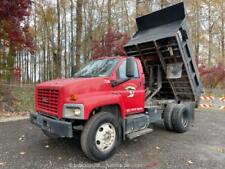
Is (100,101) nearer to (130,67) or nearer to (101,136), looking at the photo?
(101,136)

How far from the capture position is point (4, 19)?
10094mm

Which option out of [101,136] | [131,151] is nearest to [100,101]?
[101,136]

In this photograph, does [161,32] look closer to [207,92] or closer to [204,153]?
[204,153]

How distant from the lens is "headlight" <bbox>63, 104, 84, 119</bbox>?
4953 millimetres

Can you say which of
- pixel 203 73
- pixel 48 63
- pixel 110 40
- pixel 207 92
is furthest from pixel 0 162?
pixel 48 63

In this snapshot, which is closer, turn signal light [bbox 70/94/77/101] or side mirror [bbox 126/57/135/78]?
turn signal light [bbox 70/94/77/101]

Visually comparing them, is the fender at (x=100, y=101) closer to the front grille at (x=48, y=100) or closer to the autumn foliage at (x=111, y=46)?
the front grille at (x=48, y=100)

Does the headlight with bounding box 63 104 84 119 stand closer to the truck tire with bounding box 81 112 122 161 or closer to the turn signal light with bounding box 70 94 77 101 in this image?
the turn signal light with bounding box 70 94 77 101

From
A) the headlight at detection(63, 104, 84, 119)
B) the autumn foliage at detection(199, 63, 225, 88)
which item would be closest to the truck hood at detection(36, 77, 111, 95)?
the headlight at detection(63, 104, 84, 119)

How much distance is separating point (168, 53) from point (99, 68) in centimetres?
236

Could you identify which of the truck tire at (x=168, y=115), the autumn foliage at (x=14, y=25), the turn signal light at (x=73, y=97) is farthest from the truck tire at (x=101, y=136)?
the autumn foliage at (x=14, y=25)

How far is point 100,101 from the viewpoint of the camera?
5273mm

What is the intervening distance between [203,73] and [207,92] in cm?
398

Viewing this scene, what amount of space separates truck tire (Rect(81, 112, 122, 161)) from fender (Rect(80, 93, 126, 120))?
205mm
